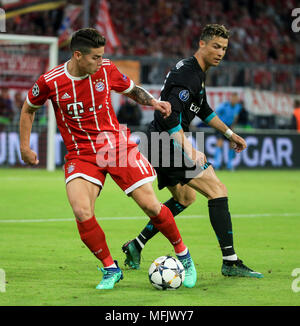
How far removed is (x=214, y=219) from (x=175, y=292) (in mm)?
1008

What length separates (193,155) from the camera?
21.7 ft

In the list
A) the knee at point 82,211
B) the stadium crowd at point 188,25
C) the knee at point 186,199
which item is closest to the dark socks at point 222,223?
the knee at point 186,199

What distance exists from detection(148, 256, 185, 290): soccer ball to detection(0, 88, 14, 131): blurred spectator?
14.5m

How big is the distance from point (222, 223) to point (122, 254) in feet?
5.03

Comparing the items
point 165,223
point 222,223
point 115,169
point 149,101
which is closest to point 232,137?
point 222,223

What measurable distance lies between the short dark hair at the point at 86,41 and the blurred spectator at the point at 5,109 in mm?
14343

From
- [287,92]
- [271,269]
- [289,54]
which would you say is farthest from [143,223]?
[289,54]

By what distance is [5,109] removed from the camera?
66.5 ft

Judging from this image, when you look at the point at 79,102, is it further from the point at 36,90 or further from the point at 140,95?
the point at 140,95

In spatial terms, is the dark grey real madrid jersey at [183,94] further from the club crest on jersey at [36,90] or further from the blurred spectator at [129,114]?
the blurred spectator at [129,114]

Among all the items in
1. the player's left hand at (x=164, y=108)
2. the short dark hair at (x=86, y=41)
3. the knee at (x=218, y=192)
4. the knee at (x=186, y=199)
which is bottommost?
the knee at (x=186, y=199)

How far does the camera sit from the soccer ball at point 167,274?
593 centimetres

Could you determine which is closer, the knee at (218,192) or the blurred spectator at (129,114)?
the knee at (218,192)

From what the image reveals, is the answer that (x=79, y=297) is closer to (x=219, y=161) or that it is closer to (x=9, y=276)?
(x=9, y=276)
